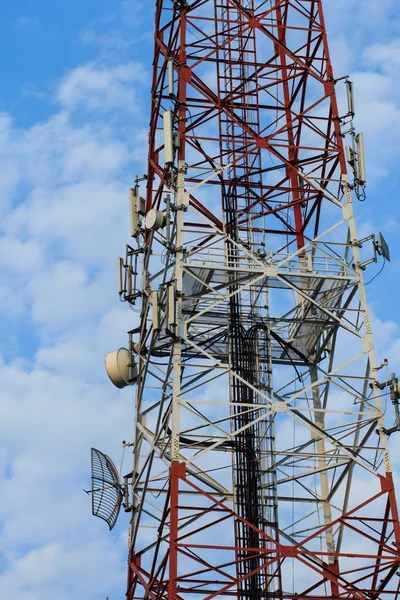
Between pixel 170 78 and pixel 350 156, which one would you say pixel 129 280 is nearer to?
pixel 170 78

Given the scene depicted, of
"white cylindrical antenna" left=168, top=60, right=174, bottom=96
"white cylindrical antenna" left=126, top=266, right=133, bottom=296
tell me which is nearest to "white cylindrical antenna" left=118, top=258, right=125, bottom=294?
"white cylindrical antenna" left=126, top=266, right=133, bottom=296

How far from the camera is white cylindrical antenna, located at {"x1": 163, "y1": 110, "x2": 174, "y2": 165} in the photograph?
47.4 m

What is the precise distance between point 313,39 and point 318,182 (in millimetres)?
5877

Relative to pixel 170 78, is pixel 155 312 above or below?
below

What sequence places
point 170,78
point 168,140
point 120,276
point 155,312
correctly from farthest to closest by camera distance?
point 120,276, point 170,78, point 168,140, point 155,312

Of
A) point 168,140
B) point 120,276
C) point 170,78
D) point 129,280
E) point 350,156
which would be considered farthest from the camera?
point 120,276

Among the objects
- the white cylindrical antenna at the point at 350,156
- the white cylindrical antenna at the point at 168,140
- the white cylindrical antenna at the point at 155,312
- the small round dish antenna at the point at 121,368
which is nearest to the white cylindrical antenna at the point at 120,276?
the small round dish antenna at the point at 121,368

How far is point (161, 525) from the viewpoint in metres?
43.7

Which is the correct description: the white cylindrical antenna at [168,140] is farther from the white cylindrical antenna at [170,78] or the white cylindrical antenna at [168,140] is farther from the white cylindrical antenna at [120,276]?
the white cylindrical antenna at [120,276]

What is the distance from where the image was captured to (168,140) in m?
47.8

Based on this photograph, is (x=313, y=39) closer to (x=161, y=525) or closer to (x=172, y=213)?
(x=172, y=213)

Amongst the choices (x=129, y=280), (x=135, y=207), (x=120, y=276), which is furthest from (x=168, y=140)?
(x=120, y=276)

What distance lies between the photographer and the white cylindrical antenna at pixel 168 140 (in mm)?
47425

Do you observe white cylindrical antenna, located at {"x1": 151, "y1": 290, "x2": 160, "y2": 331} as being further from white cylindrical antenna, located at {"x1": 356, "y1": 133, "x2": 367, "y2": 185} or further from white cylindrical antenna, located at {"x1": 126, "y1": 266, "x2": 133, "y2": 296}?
white cylindrical antenna, located at {"x1": 356, "y1": 133, "x2": 367, "y2": 185}
